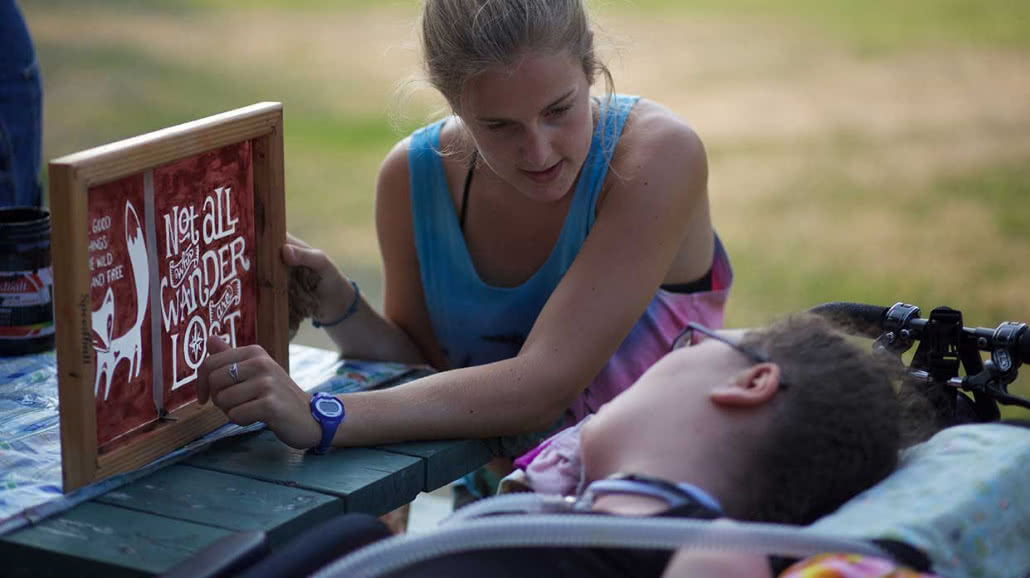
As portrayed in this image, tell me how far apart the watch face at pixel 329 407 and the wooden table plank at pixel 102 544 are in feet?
1.00

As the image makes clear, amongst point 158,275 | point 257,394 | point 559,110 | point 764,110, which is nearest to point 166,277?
point 158,275

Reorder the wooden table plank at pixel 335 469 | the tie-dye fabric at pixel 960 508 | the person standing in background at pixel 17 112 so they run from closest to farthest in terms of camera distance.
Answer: the tie-dye fabric at pixel 960 508, the wooden table plank at pixel 335 469, the person standing in background at pixel 17 112

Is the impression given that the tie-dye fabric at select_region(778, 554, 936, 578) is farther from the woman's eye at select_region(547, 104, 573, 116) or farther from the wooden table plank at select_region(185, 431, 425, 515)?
the woman's eye at select_region(547, 104, 573, 116)

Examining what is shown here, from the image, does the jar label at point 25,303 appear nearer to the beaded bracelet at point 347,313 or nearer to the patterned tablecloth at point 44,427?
the patterned tablecloth at point 44,427

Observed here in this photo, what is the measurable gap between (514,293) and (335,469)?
68 cm

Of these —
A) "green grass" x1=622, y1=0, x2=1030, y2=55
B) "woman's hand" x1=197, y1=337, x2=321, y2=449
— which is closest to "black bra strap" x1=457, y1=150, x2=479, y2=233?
"woman's hand" x1=197, y1=337, x2=321, y2=449

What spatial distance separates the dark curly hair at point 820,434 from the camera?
1.40 metres

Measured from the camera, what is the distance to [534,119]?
6.64ft

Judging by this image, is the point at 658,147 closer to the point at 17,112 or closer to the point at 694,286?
the point at 694,286

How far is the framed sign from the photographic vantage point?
5.16ft

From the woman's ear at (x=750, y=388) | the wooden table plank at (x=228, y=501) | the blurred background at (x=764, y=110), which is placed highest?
the woman's ear at (x=750, y=388)

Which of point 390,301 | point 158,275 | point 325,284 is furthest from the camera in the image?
point 390,301

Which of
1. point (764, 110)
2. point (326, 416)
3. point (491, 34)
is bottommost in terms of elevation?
point (764, 110)

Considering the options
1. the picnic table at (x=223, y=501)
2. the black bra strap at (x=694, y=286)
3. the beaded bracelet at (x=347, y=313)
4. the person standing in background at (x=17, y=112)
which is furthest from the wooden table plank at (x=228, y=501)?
the person standing in background at (x=17, y=112)
